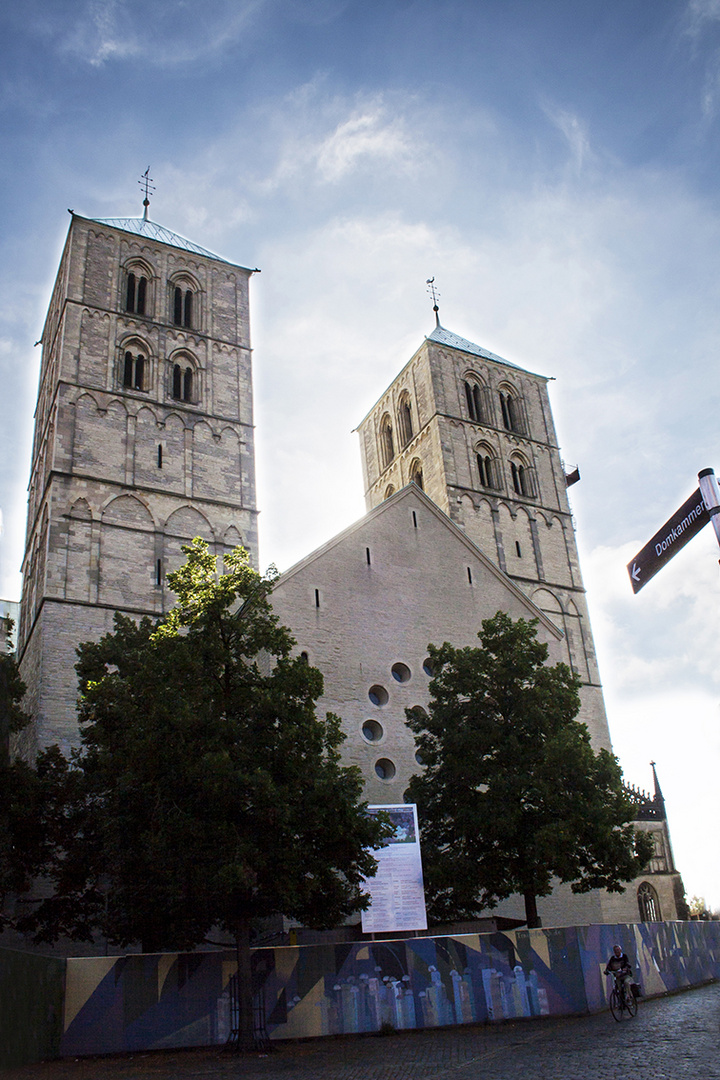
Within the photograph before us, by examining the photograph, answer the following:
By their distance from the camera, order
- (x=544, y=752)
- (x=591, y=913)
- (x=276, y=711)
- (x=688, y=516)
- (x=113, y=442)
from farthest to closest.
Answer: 1. (x=113, y=442)
2. (x=591, y=913)
3. (x=544, y=752)
4. (x=276, y=711)
5. (x=688, y=516)

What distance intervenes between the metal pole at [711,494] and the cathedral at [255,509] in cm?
1541

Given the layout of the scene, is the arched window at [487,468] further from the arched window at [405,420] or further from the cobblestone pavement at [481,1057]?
the cobblestone pavement at [481,1057]

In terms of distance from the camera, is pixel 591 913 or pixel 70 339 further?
pixel 70 339

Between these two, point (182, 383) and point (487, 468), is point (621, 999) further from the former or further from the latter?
point (487, 468)

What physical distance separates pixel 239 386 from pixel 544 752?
2362 centimetres

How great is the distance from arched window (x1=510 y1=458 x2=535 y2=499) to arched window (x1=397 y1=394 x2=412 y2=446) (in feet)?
18.4

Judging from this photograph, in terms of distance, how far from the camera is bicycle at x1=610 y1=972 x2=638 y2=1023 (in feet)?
45.1

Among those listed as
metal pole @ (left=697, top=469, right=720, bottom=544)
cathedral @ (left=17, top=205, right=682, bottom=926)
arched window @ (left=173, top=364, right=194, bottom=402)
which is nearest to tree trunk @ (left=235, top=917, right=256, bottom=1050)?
cathedral @ (left=17, top=205, right=682, bottom=926)

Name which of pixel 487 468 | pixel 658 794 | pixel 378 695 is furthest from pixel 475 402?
pixel 378 695

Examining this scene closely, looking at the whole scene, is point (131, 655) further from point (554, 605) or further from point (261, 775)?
point (554, 605)

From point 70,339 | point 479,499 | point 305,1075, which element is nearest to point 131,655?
point 305,1075

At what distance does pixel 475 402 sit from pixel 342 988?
34573 mm

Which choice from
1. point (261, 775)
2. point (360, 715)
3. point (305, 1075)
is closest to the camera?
point (305, 1075)

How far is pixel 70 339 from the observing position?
3334 centimetres
